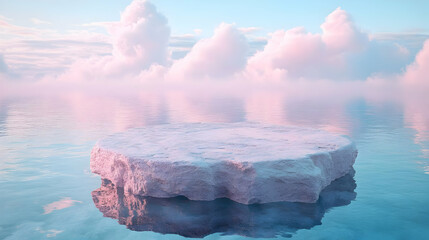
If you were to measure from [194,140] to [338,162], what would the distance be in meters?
2.91

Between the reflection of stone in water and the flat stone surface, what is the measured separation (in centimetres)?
16

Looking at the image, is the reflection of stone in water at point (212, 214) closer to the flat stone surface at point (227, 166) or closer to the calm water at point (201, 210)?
the calm water at point (201, 210)

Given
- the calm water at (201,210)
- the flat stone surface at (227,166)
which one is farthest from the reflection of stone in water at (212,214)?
the flat stone surface at (227,166)

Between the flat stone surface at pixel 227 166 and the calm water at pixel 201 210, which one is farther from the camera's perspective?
the flat stone surface at pixel 227 166

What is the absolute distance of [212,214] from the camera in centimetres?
538

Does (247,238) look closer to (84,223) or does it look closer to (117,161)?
(84,223)

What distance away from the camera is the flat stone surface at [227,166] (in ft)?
18.6

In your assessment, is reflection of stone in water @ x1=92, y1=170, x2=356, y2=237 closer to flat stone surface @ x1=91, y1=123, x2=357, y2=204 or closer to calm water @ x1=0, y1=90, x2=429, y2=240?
calm water @ x1=0, y1=90, x2=429, y2=240

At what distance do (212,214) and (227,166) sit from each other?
0.81m

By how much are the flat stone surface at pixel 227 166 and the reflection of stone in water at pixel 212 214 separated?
0.16 metres

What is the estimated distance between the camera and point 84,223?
515 cm

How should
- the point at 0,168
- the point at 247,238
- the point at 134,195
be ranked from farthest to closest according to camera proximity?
1. the point at 0,168
2. the point at 134,195
3. the point at 247,238

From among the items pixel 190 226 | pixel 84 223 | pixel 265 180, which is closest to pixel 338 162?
pixel 265 180

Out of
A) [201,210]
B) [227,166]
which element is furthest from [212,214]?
[227,166]
